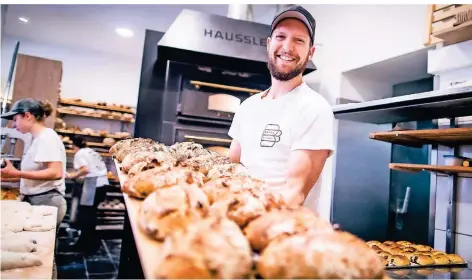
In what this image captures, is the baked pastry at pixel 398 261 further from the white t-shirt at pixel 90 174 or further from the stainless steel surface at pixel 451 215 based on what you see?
the white t-shirt at pixel 90 174

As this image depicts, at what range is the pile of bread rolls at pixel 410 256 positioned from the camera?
5.03ft

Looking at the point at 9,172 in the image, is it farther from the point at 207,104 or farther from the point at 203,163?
the point at 203,163

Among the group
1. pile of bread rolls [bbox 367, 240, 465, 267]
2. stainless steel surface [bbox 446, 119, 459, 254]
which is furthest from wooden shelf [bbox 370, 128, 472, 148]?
pile of bread rolls [bbox 367, 240, 465, 267]

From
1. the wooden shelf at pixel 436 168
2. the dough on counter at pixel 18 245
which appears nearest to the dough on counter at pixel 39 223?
the dough on counter at pixel 18 245

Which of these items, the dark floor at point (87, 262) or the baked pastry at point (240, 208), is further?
the dark floor at point (87, 262)

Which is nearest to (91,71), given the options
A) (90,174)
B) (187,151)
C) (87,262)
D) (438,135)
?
(90,174)

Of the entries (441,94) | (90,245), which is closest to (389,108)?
(441,94)

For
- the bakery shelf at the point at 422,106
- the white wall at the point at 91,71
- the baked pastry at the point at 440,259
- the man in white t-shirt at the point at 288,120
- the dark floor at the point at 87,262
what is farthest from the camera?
the white wall at the point at 91,71

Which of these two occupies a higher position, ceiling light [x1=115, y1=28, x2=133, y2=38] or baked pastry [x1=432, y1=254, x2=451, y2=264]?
ceiling light [x1=115, y1=28, x2=133, y2=38]

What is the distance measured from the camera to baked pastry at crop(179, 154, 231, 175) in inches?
42.8

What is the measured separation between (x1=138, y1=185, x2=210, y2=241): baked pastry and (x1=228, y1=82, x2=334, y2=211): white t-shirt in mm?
555

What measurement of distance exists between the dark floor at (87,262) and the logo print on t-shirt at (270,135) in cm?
286

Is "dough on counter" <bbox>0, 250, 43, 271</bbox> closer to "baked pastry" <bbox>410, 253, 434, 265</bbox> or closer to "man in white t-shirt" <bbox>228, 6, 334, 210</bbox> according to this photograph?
"man in white t-shirt" <bbox>228, 6, 334, 210</bbox>

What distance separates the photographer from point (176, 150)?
→ 1426 millimetres
